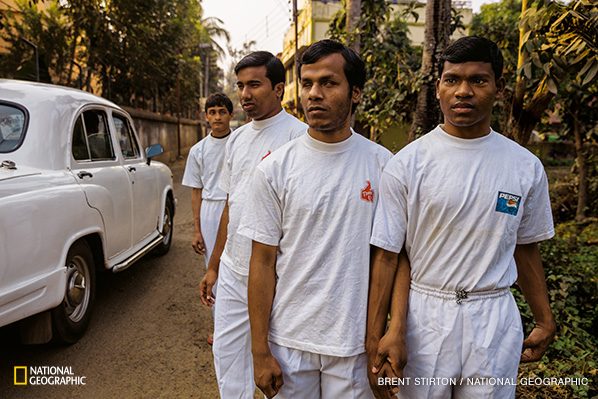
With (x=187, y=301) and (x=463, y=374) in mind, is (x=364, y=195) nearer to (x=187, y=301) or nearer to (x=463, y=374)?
(x=463, y=374)

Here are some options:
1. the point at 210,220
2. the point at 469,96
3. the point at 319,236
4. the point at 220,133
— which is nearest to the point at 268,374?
the point at 319,236

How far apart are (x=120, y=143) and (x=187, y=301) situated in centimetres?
188

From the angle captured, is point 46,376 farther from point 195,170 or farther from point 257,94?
point 257,94

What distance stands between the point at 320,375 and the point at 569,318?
2.51 meters

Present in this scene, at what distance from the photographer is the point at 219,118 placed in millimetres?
3818

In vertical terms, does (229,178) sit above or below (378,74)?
below

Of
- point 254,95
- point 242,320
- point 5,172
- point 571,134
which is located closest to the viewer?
point 242,320

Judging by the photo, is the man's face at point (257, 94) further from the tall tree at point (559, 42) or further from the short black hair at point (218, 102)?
the tall tree at point (559, 42)

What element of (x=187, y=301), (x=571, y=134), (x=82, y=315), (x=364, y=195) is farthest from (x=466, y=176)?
(x=571, y=134)

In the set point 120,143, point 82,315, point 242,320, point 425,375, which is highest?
point 120,143

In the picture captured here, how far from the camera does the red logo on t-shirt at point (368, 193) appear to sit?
1640mm

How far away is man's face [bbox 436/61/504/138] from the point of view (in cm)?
159

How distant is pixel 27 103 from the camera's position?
11.6 ft

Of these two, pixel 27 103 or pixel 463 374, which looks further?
pixel 27 103
